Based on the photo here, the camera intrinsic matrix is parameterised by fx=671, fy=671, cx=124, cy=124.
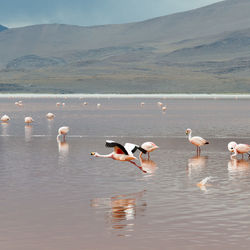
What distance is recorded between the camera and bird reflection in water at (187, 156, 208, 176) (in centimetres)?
1931

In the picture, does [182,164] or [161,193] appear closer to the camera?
[161,193]

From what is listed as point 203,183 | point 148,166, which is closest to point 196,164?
point 148,166

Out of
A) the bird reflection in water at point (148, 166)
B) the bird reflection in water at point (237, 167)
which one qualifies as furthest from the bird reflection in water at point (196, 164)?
the bird reflection in water at point (148, 166)

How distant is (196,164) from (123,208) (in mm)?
7888

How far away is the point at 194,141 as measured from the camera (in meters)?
24.6

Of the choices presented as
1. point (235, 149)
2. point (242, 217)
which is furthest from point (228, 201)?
point (235, 149)

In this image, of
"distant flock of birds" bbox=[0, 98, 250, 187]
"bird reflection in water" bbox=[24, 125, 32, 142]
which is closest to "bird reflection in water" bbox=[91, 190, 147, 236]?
"distant flock of birds" bbox=[0, 98, 250, 187]

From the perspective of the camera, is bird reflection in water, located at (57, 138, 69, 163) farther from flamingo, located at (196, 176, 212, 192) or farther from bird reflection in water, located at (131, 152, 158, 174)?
flamingo, located at (196, 176, 212, 192)

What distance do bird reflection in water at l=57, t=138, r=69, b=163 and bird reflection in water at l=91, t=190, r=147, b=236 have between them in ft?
24.4

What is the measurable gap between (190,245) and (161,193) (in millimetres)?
4672

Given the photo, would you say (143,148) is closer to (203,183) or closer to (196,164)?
(196,164)

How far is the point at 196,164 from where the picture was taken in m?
20.9

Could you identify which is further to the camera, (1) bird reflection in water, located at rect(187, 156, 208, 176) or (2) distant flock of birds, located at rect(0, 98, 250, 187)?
(1) bird reflection in water, located at rect(187, 156, 208, 176)

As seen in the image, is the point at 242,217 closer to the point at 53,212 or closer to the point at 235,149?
the point at 53,212
